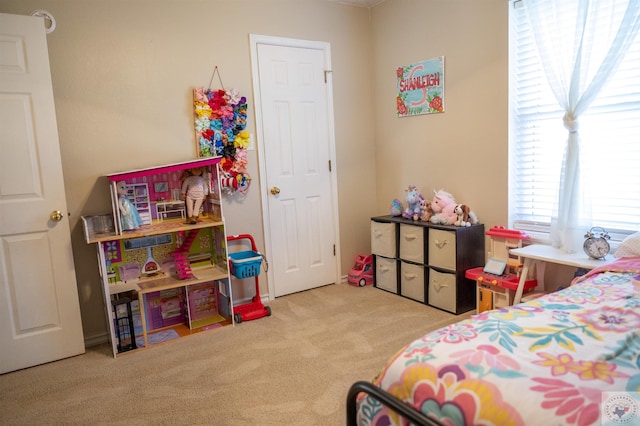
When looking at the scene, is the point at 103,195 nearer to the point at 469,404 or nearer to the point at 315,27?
the point at 315,27

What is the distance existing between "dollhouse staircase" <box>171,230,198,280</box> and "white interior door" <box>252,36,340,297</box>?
674 millimetres

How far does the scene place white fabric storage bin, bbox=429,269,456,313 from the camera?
132 inches

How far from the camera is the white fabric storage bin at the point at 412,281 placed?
362cm

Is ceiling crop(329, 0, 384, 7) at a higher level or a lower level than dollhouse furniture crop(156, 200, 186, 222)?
higher

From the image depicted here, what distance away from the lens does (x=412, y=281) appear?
370 cm

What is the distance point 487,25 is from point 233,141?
211 centimetres

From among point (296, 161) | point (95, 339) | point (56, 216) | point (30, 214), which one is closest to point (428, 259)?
point (296, 161)

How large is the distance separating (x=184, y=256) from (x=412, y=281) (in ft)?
6.13

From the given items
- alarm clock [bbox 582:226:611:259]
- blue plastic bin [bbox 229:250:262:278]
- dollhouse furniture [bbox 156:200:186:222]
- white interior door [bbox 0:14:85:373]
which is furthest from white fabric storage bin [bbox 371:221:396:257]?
white interior door [bbox 0:14:85:373]

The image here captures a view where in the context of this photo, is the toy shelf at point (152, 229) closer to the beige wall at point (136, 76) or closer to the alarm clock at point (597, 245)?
the beige wall at point (136, 76)

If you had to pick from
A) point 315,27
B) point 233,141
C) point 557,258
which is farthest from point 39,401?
point 315,27

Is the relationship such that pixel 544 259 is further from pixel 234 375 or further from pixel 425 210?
pixel 234 375

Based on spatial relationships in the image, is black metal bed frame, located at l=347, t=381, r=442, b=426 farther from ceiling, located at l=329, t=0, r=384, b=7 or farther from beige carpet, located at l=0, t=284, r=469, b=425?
ceiling, located at l=329, t=0, r=384, b=7

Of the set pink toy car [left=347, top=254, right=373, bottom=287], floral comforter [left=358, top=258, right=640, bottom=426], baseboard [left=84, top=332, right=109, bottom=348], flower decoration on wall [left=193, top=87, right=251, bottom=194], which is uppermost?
flower decoration on wall [left=193, top=87, right=251, bottom=194]
